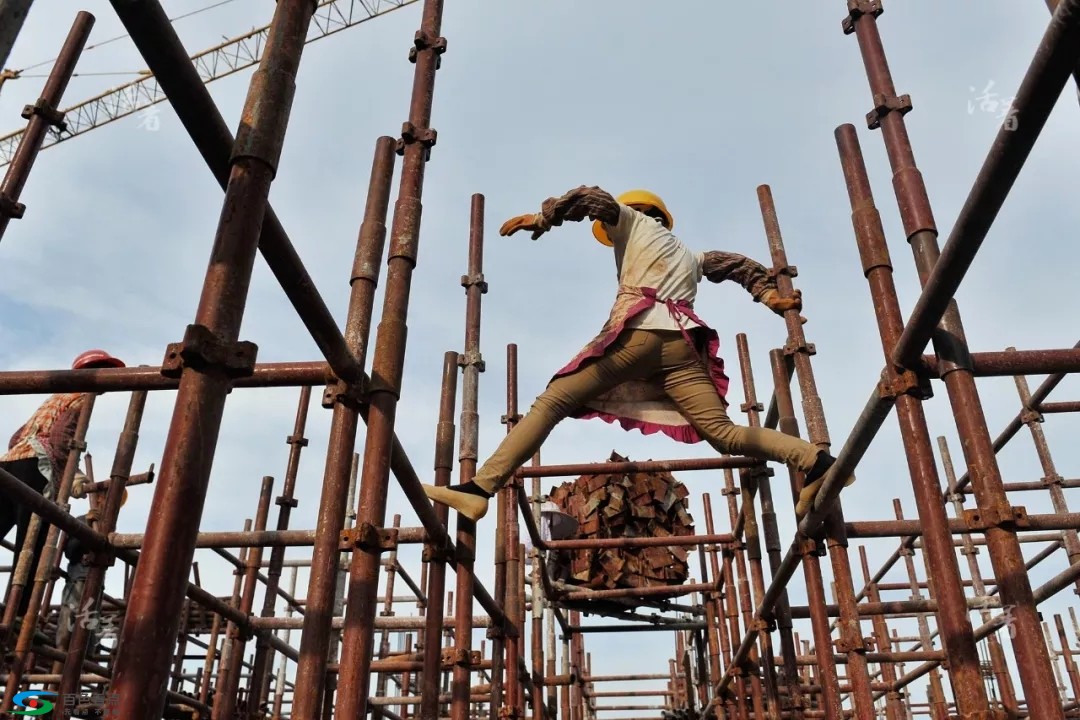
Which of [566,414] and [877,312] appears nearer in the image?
[877,312]

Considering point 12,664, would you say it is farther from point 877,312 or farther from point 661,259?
point 877,312

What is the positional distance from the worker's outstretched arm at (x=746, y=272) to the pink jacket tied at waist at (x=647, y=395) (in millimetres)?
461

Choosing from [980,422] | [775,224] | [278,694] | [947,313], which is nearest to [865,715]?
[980,422]

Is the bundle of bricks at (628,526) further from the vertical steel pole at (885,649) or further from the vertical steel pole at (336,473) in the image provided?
the vertical steel pole at (336,473)

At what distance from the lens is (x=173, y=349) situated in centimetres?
209

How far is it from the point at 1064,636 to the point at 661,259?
12598 mm

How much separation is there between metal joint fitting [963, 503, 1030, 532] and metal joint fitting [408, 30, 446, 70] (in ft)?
11.7

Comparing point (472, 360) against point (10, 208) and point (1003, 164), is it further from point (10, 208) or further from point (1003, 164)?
point (1003, 164)

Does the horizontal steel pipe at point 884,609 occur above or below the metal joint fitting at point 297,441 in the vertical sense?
below

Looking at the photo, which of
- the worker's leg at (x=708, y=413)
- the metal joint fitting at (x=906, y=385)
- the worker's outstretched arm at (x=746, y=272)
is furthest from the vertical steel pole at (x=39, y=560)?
the metal joint fitting at (x=906, y=385)

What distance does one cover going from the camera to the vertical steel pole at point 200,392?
1.79 m

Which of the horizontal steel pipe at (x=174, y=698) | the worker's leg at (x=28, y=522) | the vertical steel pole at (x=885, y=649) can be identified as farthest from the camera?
the vertical steel pole at (x=885, y=649)

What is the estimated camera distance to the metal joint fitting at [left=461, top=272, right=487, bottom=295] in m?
6.68

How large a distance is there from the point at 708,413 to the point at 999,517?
192cm
